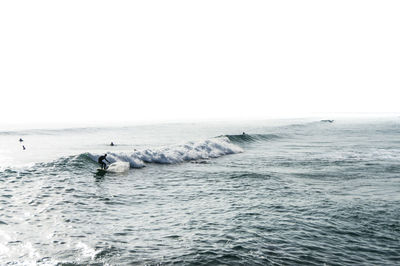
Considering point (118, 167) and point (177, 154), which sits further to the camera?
point (177, 154)

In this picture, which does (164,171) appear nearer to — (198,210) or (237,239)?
(198,210)

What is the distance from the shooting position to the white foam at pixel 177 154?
3313cm

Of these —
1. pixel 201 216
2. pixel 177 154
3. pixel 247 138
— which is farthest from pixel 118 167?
pixel 247 138

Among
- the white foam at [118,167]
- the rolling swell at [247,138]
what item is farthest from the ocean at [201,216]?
the rolling swell at [247,138]

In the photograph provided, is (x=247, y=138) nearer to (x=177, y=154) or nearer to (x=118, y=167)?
(x=177, y=154)

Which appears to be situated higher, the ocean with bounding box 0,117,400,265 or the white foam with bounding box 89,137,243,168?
the white foam with bounding box 89,137,243,168

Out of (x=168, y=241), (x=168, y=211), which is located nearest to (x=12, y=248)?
(x=168, y=241)

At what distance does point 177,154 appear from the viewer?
36969 mm

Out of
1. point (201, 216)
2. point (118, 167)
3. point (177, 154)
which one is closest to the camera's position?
point (201, 216)

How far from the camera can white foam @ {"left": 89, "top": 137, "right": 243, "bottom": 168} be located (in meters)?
33.1

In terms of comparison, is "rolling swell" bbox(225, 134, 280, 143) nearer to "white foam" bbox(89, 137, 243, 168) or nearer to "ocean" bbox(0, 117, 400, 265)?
"white foam" bbox(89, 137, 243, 168)

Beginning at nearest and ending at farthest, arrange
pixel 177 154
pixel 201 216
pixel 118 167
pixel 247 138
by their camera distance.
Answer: pixel 201 216 < pixel 118 167 < pixel 177 154 < pixel 247 138

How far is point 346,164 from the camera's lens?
3127 centimetres

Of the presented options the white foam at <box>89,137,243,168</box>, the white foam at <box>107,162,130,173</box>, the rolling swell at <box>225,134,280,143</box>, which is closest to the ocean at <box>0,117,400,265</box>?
the white foam at <box>107,162,130,173</box>
